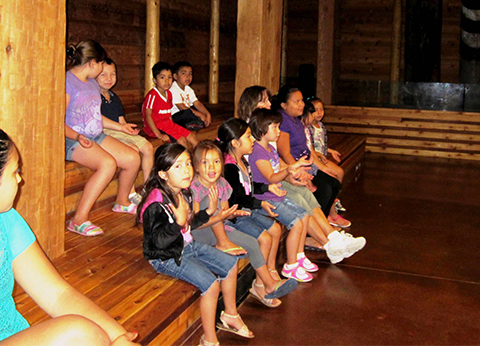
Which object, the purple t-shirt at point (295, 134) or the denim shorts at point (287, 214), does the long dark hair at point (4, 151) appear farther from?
the purple t-shirt at point (295, 134)

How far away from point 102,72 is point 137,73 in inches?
107

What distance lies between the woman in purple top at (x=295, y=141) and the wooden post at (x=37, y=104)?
1731mm

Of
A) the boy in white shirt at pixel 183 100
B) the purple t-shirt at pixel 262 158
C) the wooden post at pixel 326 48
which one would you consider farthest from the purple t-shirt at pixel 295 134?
the wooden post at pixel 326 48

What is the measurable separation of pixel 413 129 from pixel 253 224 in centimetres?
629

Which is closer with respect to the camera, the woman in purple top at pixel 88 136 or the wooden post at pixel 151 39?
the woman in purple top at pixel 88 136

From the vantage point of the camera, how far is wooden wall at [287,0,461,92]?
1191cm

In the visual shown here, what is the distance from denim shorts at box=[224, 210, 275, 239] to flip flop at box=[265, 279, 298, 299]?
1.04ft

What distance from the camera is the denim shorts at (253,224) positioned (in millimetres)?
3361

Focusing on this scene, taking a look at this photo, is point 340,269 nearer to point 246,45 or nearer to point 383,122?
point 246,45

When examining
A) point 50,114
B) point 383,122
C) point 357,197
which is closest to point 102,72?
point 50,114

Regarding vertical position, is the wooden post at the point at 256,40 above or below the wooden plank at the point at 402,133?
above

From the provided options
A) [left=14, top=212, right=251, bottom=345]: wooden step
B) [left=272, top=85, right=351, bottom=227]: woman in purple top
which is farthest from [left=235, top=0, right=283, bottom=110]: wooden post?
[left=14, top=212, right=251, bottom=345]: wooden step

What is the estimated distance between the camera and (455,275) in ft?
12.9

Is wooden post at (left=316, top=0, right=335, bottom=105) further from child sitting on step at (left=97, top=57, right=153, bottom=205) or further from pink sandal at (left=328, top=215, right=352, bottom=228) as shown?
child sitting on step at (left=97, top=57, right=153, bottom=205)
